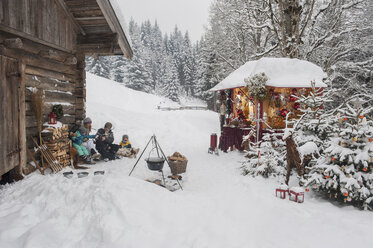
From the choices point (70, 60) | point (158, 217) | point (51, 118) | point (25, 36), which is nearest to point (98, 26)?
point (70, 60)

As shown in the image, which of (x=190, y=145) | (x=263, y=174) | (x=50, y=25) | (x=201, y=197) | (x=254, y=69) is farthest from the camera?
(x=190, y=145)

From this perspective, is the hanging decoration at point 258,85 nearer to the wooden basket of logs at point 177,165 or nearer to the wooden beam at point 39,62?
the wooden basket of logs at point 177,165

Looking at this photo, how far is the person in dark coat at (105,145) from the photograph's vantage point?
8.32 m

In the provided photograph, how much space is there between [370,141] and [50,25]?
27.2ft

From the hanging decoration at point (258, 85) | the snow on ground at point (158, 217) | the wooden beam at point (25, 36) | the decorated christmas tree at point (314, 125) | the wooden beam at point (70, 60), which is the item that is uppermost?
the wooden beam at point (25, 36)

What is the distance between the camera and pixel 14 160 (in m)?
4.94

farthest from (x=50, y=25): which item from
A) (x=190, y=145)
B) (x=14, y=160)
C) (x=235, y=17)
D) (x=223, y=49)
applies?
(x=223, y=49)

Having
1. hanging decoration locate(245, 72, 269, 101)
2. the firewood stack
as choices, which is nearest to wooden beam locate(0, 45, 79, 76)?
the firewood stack

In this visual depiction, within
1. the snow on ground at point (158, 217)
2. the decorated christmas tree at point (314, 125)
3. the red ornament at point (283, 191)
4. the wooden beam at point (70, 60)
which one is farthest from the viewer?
the wooden beam at point (70, 60)

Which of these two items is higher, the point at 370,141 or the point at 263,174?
the point at 370,141

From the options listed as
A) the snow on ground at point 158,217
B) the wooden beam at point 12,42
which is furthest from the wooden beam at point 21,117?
the snow on ground at point 158,217

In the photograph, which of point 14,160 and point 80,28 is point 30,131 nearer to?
point 14,160

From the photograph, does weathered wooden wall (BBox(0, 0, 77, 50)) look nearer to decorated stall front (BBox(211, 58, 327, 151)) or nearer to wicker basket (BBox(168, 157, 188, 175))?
wicker basket (BBox(168, 157, 188, 175))

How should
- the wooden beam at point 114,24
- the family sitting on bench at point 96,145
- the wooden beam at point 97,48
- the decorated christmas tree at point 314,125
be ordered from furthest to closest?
the wooden beam at point 97,48
the family sitting on bench at point 96,145
the wooden beam at point 114,24
the decorated christmas tree at point 314,125
